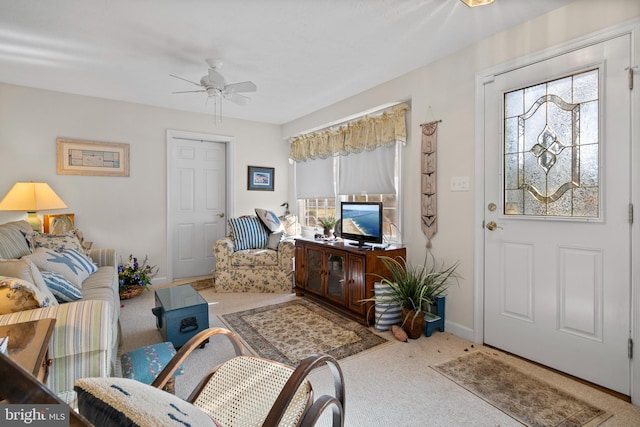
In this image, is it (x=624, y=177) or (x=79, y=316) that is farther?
(x=624, y=177)

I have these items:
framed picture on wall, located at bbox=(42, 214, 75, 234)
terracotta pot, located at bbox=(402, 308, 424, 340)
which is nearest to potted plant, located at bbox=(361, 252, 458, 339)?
terracotta pot, located at bbox=(402, 308, 424, 340)

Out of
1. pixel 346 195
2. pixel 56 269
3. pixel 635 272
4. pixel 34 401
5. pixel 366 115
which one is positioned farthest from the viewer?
pixel 346 195

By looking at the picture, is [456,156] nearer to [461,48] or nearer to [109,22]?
[461,48]

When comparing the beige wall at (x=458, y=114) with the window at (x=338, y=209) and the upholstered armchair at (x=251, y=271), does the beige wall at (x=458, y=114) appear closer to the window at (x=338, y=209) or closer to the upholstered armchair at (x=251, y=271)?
the window at (x=338, y=209)

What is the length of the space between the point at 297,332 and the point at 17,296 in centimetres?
193

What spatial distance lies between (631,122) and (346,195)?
2812 mm

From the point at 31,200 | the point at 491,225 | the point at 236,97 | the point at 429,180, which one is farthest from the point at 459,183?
the point at 31,200

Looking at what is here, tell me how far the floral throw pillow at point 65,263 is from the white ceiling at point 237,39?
167cm

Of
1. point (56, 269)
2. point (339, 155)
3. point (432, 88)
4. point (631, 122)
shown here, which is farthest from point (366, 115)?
point (56, 269)

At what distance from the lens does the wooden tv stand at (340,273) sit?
9.61 ft

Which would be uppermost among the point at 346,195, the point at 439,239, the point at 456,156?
the point at 456,156

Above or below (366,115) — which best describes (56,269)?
below

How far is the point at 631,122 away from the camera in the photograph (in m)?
1.85

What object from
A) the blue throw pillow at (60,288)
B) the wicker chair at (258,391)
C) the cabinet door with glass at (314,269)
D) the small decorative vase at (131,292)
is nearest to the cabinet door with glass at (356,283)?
the cabinet door with glass at (314,269)
